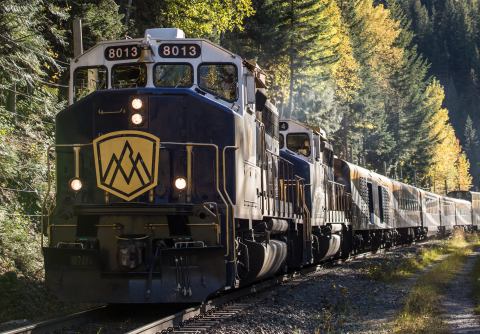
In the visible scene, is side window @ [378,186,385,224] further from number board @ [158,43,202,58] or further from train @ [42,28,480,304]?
number board @ [158,43,202,58]

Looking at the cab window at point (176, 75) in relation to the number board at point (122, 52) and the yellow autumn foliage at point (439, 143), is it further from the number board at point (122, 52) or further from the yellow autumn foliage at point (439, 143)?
the yellow autumn foliage at point (439, 143)

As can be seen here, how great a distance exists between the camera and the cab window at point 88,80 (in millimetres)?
10227

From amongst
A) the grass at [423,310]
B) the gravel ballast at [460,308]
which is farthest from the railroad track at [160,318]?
the gravel ballast at [460,308]

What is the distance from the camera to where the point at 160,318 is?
374 inches

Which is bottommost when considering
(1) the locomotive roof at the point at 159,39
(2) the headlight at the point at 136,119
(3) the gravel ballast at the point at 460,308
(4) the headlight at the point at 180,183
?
(3) the gravel ballast at the point at 460,308

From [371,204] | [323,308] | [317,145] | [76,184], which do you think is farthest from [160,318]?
[371,204]

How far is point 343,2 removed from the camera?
58.0m

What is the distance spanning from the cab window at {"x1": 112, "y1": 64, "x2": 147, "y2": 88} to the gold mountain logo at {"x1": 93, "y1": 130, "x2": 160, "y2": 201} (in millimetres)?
1117

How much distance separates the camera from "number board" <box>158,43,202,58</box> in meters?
9.99

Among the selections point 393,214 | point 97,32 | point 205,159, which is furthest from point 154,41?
point 393,214

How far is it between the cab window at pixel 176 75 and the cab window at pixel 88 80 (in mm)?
804

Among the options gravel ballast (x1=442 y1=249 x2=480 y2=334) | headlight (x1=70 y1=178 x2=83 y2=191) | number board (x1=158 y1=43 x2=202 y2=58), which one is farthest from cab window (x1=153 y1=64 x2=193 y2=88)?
gravel ballast (x1=442 y1=249 x2=480 y2=334)

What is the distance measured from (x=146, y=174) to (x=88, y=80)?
2.06 meters

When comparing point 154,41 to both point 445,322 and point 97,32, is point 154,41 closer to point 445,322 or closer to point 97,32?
point 445,322
